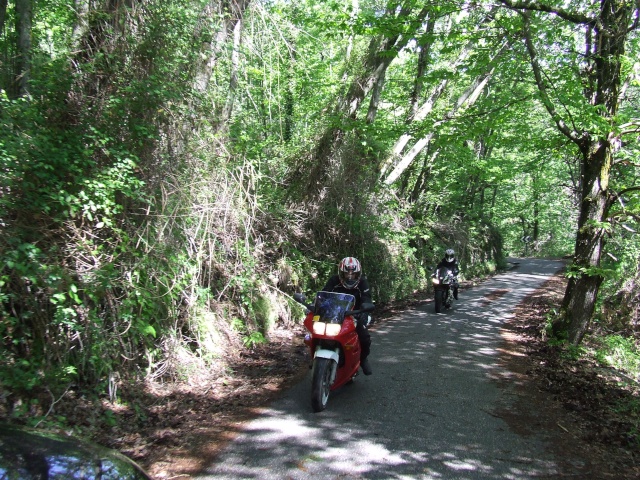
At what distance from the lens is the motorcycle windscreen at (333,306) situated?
Answer: 219 inches

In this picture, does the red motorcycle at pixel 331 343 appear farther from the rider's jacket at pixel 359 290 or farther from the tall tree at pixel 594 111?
the tall tree at pixel 594 111

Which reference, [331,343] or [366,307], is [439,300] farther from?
[331,343]

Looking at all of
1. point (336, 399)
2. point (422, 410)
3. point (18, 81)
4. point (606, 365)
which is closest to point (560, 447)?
point (422, 410)

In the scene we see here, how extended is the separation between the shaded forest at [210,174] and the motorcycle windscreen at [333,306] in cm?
198

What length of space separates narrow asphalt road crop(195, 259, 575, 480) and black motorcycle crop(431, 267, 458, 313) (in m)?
4.44

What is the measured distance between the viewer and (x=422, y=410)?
546 centimetres

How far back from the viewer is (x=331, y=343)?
546 cm

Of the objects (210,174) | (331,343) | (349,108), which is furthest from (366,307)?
(349,108)

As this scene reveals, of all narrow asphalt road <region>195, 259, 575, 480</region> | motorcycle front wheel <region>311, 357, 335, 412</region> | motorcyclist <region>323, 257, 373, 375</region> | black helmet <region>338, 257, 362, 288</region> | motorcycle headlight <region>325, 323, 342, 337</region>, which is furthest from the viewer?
black helmet <region>338, 257, 362, 288</region>

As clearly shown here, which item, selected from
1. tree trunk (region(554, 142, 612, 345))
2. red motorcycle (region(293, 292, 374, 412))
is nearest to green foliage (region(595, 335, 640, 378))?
tree trunk (region(554, 142, 612, 345))

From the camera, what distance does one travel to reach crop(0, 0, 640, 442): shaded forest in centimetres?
482

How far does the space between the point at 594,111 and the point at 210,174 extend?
6581 mm

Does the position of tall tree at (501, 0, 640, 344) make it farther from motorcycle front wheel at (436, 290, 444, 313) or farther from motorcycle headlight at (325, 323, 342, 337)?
motorcycle headlight at (325, 323, 342, 337)

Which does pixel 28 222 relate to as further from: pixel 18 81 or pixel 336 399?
pixel 336 399
